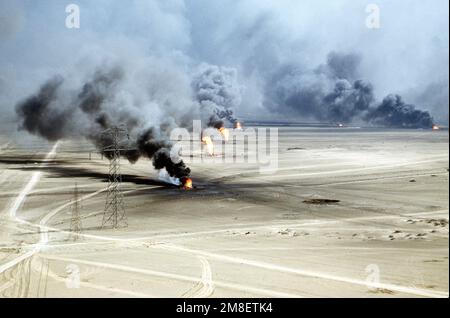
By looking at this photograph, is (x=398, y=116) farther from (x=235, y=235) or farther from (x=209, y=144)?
(x=235, y=235)

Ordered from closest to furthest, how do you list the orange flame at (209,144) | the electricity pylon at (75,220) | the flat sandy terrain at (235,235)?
the flat sandy terrain at (235,235) → the electricity pylon at (75,220) → the orange flame at (209,144)

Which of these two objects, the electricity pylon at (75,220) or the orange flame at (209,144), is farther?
the orange flame at (209,144)

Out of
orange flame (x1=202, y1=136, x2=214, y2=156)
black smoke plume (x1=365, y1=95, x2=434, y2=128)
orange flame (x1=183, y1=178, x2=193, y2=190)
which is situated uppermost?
black smoke plume (x1=365, y1=95, x2=434, y2=128)

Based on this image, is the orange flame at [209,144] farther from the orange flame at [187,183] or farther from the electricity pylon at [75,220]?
the electricity pylon at [75,220]

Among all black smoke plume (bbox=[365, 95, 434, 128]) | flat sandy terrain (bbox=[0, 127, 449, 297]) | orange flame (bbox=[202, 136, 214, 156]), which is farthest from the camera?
black smoke plume (bbox=[365, 95, 434, 128])

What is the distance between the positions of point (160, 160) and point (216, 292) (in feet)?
133

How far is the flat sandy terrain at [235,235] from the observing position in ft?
92.0

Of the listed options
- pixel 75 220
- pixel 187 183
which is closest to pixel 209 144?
pixel 187 183

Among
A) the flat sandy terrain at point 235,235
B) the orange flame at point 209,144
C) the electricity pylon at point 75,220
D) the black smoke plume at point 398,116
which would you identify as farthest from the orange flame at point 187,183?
the black smoke plume at point 398,116

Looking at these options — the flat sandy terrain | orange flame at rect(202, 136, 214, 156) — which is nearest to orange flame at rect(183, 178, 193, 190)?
the flat sandy terrain

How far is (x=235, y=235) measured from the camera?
38.8 m

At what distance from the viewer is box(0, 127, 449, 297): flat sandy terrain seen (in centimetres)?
2805

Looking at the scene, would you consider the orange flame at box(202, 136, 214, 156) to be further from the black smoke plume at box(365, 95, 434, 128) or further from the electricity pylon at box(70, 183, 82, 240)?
the black smoke plume at box(365, 95, 434, 128)

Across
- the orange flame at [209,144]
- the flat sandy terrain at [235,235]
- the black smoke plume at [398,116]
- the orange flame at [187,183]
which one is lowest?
the flat sandy terrain at [235,235]
